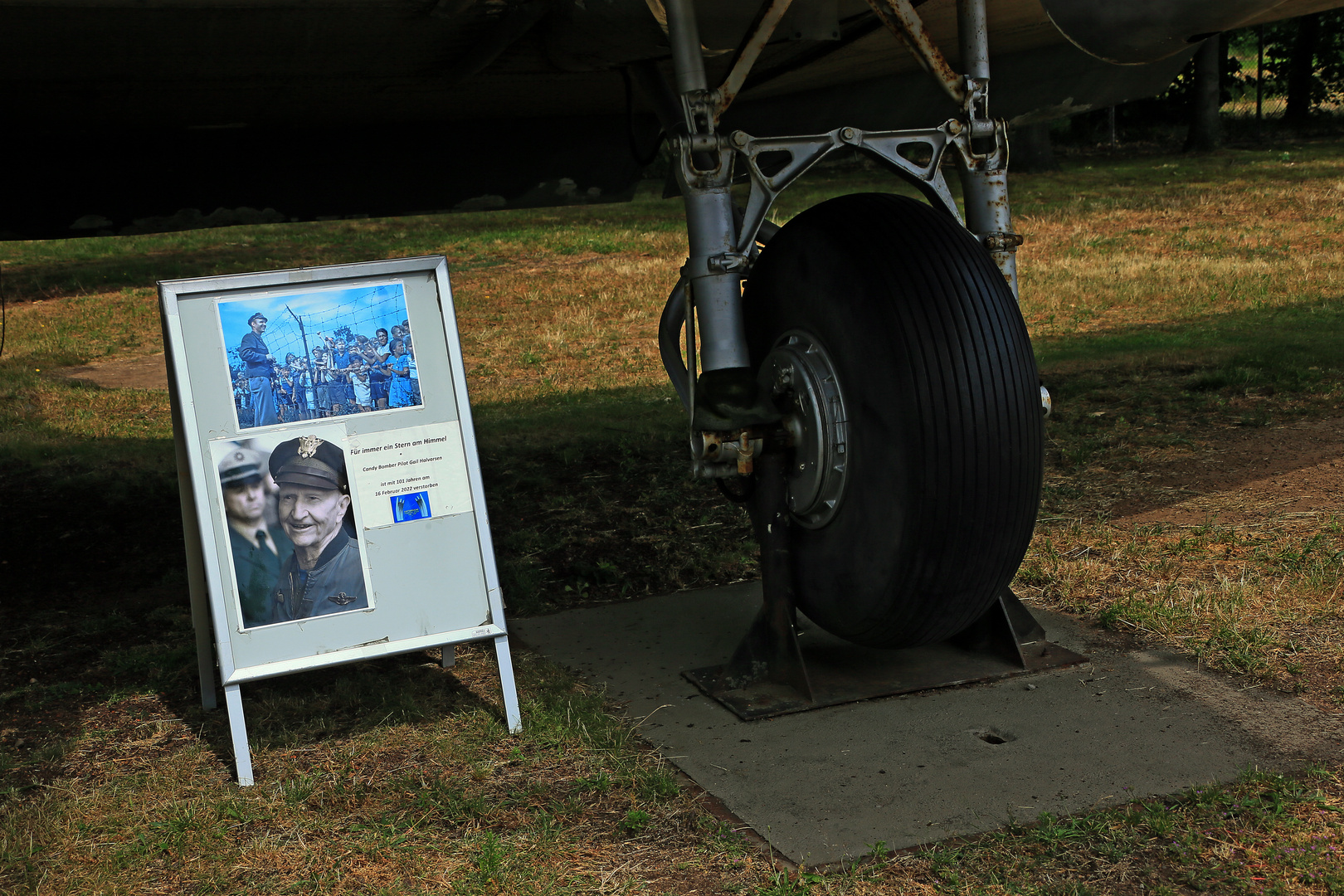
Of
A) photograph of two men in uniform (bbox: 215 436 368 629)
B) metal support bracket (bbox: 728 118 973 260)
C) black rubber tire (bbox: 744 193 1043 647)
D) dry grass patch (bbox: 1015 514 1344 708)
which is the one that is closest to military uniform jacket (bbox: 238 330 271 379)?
photograph of two men in uniform (bbox: 215 436 368 629)

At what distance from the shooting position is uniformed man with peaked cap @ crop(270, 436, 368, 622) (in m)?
3.36

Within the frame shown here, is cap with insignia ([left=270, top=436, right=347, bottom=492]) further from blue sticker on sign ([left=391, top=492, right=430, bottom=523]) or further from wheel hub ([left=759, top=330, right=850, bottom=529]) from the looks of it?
wheel hub ([left=759, top=330, right=850, bottom=529])

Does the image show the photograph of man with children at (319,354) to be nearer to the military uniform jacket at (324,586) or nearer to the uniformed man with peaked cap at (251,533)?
the uniformed man with peaked cap at (251,533)

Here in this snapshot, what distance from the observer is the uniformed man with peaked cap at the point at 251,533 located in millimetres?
3318

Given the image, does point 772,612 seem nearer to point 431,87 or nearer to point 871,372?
point 871,372

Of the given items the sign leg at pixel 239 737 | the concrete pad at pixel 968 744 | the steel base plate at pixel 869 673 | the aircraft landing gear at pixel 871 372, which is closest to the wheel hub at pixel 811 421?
the aircraft landing gear at pixel 871 372

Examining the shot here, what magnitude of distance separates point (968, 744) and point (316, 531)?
1933mm

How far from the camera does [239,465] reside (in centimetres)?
336

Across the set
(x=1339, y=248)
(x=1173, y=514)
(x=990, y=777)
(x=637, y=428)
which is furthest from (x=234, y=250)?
(x=990, y=777)

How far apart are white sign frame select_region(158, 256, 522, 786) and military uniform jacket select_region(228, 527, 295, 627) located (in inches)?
0.5

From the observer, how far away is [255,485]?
11.0ft

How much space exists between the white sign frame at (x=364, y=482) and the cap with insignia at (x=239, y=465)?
1 cm

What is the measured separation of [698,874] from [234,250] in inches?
821

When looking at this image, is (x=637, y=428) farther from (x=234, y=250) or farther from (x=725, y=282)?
(x=234, y=250)
